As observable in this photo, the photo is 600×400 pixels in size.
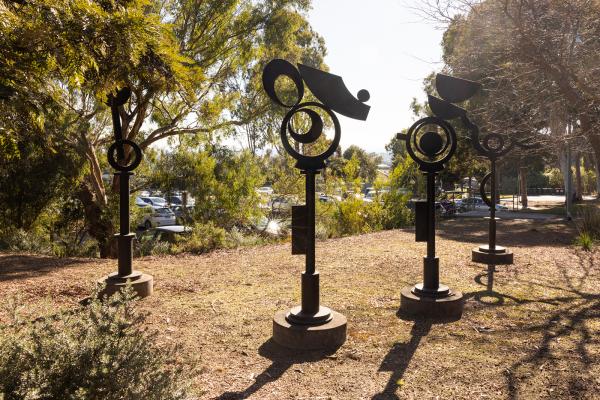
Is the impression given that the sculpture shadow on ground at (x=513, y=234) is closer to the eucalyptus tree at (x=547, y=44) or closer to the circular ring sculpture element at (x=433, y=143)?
the eucalyptus tree at (x=547, y=44)

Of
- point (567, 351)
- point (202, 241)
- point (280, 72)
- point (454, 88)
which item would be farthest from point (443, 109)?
point (202, 241)

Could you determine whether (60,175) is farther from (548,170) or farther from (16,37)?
(548,170)

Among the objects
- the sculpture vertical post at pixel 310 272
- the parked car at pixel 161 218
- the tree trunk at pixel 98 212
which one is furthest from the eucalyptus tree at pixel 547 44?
the parked car at pixel 161 218

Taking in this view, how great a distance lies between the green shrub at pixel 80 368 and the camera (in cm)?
222

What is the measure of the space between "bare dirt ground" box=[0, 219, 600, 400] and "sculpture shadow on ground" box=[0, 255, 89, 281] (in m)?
0.02

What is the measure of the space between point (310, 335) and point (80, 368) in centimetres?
203

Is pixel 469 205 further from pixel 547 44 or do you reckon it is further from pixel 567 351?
pixel 567 351

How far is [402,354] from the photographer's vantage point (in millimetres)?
3768

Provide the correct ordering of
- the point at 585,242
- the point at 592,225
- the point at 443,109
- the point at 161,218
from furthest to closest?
1. the point at 161,218
2. the point at 592,225
3. the point at 585,242
4. the point at 443,109

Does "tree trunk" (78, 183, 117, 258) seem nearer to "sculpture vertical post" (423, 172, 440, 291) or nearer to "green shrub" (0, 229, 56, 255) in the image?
"green shrub" (0, 229, 56, 255)

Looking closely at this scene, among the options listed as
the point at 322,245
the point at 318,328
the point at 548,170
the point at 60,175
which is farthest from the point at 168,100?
the point at 548,170

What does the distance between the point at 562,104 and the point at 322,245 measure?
18.1ft

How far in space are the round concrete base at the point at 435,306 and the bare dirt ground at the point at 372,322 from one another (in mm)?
148

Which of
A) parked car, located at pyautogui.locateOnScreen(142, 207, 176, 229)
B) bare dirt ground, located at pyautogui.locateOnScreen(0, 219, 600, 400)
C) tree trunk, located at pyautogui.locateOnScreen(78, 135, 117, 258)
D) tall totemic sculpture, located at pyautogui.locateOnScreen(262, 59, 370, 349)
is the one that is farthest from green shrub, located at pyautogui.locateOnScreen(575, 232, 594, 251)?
parked car, located at pyautogui.locateOnScreen(142, 207, 176, 229)
